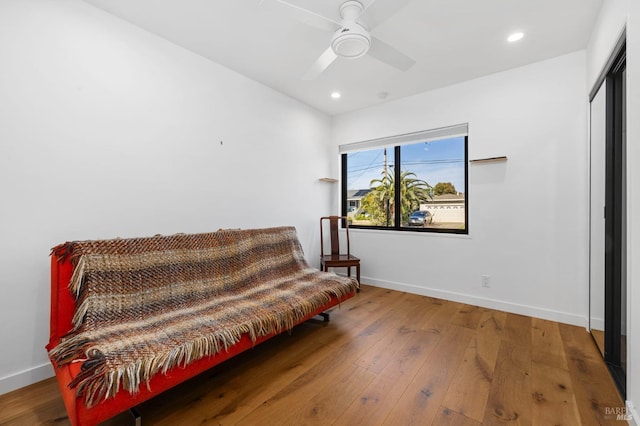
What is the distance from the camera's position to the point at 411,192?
3.68 meters

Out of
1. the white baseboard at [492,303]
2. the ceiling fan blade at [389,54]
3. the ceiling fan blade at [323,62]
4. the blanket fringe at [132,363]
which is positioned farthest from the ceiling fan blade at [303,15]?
the white baseboard at [492,303]

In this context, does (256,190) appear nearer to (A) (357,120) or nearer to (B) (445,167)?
(A) (357,120)

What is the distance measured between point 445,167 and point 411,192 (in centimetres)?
51

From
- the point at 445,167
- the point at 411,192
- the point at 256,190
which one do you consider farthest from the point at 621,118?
the point at 256,190

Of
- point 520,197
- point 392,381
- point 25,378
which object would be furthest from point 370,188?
point 25,378

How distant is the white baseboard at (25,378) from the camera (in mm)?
1649

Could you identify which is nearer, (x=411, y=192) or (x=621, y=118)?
(x=621, y=118)

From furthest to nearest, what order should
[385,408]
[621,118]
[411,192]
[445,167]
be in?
[411,192]
[445,167]
[621,118]
[385,408]

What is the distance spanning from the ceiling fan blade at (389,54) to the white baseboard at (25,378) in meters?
3.01

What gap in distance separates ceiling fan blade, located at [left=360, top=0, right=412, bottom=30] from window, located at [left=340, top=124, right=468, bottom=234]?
1907 millimetres

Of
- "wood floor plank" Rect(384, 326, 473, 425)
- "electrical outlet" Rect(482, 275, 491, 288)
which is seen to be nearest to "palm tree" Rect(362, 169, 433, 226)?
"electrical outlet" Rect(482, 275, 491, 288)

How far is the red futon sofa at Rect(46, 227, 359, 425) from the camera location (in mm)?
1225

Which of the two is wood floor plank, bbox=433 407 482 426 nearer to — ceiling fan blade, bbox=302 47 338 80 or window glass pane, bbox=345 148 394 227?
ceiling fan blade, bbox=302 47 338 80

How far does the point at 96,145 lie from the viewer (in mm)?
1995
